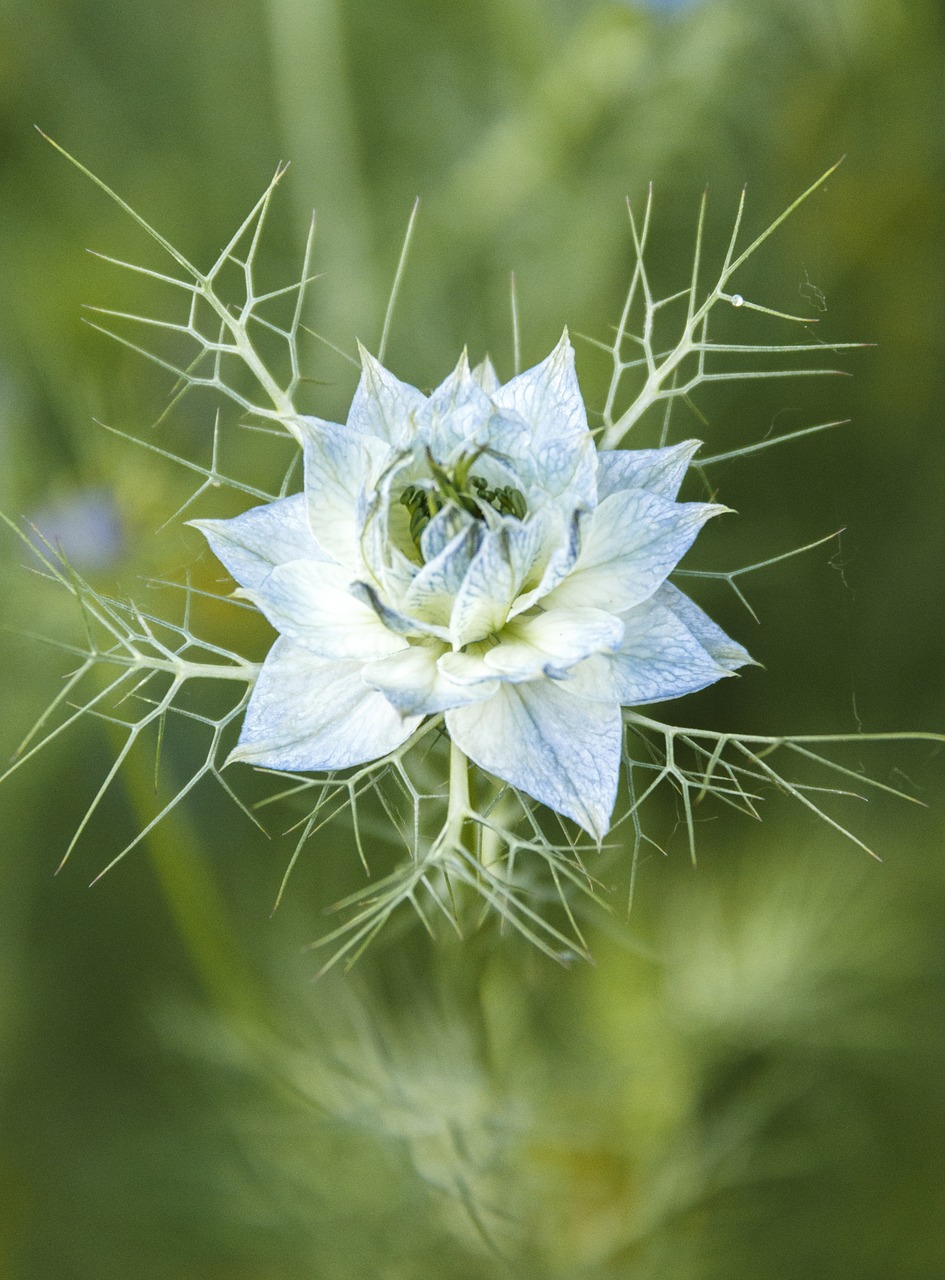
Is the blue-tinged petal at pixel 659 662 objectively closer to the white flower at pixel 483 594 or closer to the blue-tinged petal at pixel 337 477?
the white flower at pixel 483 594

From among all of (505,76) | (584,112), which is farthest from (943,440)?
(505,76)

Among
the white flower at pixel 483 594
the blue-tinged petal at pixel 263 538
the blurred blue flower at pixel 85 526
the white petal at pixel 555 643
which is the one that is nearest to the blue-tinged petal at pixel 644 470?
the white flower at pixel 483 594

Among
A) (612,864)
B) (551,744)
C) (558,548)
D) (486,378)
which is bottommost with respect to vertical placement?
(612,864)

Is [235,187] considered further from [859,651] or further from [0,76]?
[859,651]

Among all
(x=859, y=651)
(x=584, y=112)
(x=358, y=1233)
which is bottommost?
(x=358, y=1233)

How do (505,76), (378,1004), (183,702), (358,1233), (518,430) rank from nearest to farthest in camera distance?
(518,430)
(358,1233)
(378,1004)
(183,702)
(505,76)

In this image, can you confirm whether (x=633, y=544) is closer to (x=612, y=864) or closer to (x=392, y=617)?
(x=392, y=617)

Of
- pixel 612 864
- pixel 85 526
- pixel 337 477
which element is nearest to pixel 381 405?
pixel 337 477

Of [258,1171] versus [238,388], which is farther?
[238,388]
